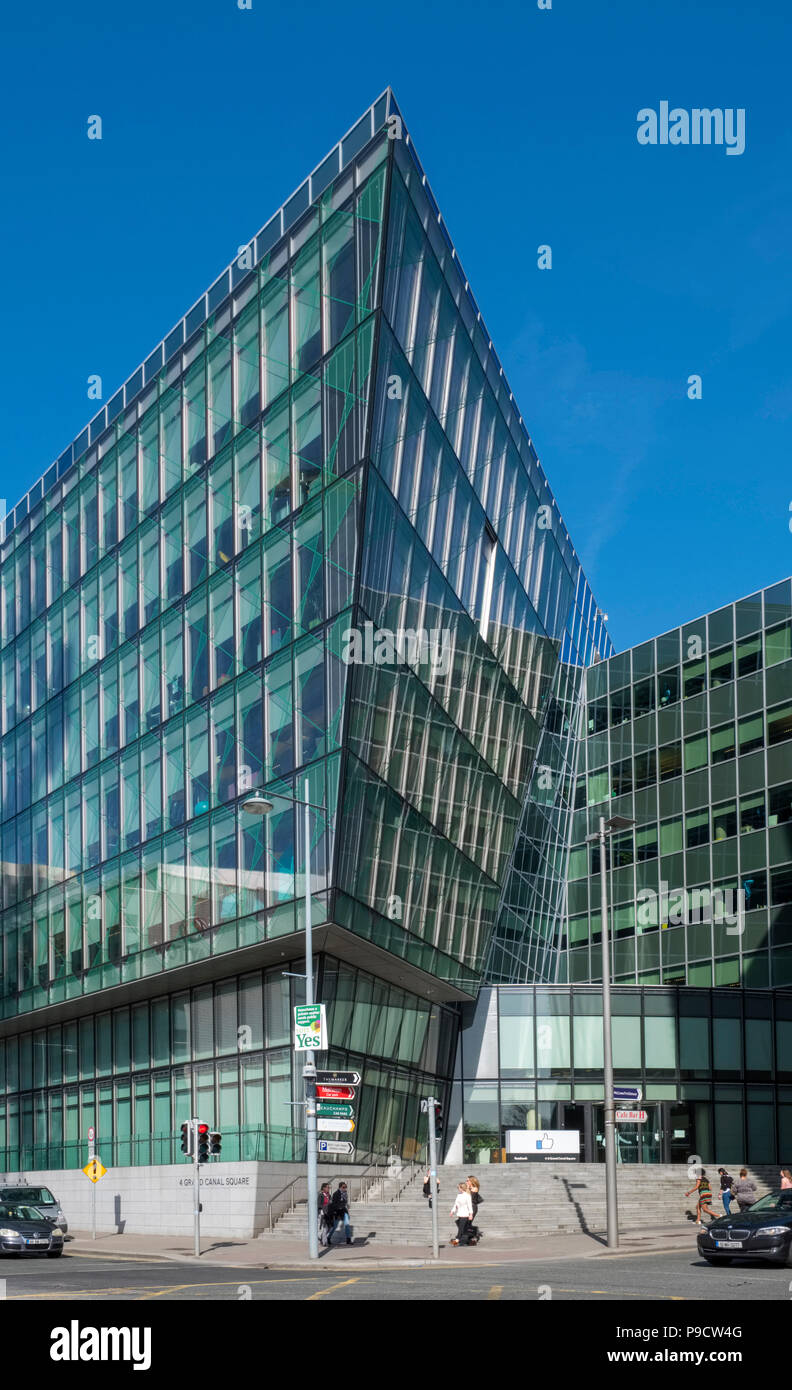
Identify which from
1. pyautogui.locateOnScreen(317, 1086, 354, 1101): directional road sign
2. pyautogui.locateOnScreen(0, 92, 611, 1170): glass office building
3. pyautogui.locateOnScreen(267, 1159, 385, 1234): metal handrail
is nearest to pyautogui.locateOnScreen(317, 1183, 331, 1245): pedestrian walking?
pyautogui.locateOnScreen(0, 92, 611, 1170): glass office building

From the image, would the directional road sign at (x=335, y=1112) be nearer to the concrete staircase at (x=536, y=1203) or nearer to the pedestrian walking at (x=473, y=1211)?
the pedestrian walking at (x=473, y=1211)

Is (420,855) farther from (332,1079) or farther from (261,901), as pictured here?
(332,1079)

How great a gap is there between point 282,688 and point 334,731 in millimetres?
3237

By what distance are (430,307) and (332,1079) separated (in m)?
21.7

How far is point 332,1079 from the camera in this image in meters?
31.1

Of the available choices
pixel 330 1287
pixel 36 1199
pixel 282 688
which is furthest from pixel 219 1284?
pixel 282 688

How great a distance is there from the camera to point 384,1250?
32688mm

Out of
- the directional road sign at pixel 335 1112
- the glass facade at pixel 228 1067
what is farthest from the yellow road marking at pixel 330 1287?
the glass facade at pixel 228 1067

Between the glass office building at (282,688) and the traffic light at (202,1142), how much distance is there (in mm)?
2850

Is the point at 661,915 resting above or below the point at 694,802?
below

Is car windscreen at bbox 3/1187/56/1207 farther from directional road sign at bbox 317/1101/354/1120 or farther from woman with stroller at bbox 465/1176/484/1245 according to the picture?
directional road sign at bbox 317/1101/354/1120

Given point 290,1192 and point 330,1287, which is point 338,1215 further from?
point 330,1287

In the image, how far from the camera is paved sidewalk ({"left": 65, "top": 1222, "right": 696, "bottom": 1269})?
29.2m

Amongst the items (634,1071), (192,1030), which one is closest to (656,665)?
(634,1071)
